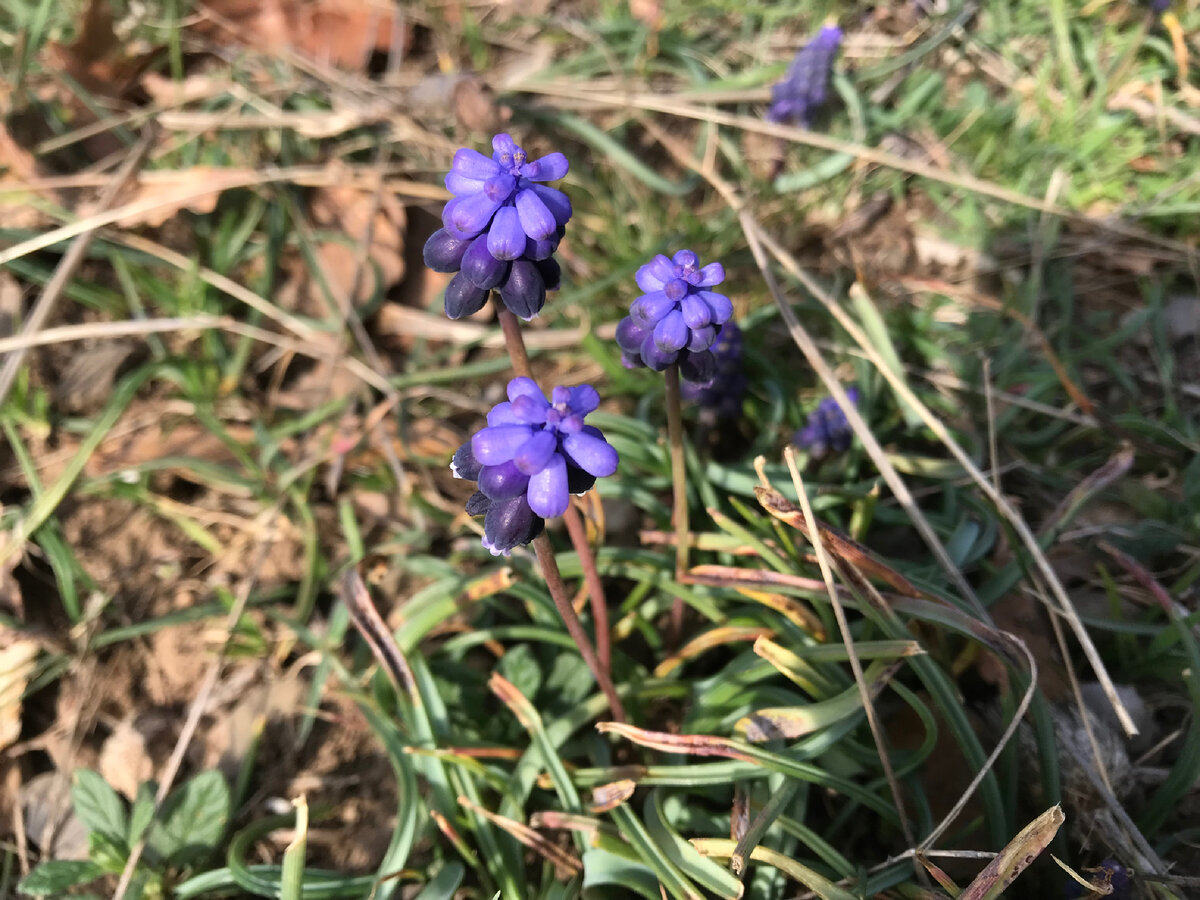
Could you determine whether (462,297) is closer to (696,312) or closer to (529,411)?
(529,411)

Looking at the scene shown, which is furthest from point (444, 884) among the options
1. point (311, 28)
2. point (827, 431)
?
point (311, 28)

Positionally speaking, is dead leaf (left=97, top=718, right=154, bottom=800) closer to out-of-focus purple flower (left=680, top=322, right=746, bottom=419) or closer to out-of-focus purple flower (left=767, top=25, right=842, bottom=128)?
out-of-focus purple flower (left=680, top=322, right=746, bottom=419)

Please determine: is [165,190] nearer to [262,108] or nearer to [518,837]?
[262,108]

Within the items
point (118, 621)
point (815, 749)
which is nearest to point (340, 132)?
point (118, 621)

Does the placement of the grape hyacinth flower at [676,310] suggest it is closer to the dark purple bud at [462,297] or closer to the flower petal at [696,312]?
the flower petal at [696,312]

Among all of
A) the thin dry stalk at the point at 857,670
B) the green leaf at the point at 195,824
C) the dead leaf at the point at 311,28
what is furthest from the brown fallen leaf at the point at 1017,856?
the dead leaf at the point at 311,28

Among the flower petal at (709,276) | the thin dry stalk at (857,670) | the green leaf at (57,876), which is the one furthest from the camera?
the green leaf at (57,876)
